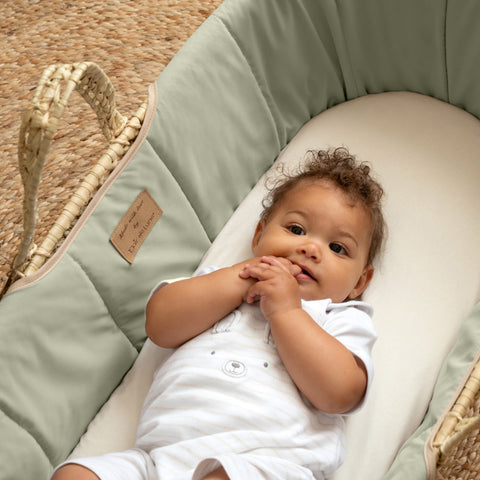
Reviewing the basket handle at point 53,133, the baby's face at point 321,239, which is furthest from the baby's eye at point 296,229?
the basket handle at point 53,133

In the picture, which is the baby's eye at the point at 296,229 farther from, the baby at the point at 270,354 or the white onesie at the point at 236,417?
the white onesie at the point at 236,417

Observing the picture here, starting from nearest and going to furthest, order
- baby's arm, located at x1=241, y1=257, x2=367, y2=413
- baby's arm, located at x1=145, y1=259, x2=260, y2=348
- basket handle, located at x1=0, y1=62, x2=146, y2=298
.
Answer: basket handle, located at x1=0, y1=62, x2=146, y2=298, baby's arm, located at x1=241, y1=257, x2=367, y2=413, baby's arm, located at x1=145, y1=259, x2=260, y2=348

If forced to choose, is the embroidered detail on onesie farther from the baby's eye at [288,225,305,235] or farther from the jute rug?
the jute rug

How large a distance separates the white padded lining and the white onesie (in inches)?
3.9

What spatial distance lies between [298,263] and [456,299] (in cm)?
39

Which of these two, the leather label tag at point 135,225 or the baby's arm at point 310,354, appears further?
the leather label tag at point 135,225

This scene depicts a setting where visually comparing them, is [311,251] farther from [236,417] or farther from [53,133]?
[53,133]

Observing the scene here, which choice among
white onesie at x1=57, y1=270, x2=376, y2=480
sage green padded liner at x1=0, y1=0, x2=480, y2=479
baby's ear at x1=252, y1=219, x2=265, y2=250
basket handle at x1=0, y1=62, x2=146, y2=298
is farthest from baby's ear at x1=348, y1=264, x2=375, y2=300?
basket handle at x1=0, y1=62, x2=146, y2=298

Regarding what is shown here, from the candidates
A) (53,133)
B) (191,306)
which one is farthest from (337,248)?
(53,133)

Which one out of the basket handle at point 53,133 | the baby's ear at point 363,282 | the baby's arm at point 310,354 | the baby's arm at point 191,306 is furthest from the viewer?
the baby's ear at point 363,282

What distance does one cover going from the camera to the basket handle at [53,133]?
94 cm

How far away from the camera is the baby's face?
120cm

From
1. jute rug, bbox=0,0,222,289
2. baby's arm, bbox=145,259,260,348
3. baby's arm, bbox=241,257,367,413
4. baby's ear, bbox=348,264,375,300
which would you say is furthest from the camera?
jute rug, bbox=0,0,222,289

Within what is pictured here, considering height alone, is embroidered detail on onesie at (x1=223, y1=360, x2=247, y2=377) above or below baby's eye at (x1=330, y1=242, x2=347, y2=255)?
below
